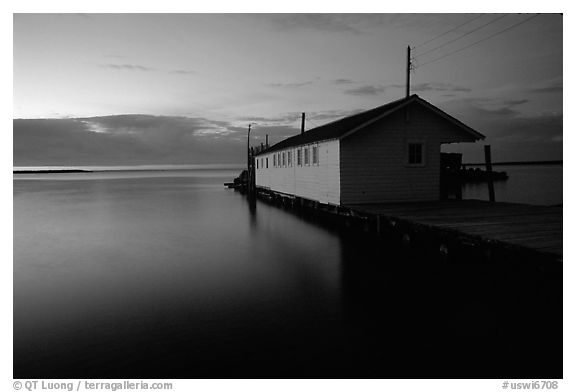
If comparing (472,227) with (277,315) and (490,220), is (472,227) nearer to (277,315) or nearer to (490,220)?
(490,220)

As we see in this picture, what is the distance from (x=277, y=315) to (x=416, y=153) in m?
13.4

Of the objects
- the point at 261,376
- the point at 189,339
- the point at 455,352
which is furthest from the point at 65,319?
the point at 455,352

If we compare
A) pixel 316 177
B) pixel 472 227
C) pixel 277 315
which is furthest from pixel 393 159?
pixel 277 315

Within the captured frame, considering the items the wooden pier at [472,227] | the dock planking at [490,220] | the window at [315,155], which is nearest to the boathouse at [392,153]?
the wooden pier at [472,227]

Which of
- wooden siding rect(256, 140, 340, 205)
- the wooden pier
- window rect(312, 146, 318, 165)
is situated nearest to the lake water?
the wooden pier

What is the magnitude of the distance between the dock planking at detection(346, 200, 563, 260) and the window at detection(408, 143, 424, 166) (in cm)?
225

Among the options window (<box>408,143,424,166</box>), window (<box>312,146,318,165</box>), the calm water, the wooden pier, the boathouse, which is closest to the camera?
the wooden pier

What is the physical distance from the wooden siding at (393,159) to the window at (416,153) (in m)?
0.20

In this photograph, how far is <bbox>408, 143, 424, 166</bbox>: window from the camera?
19.7 meters

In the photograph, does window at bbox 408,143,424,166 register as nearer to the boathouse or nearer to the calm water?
the boathouse

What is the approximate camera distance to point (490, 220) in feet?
40.4
